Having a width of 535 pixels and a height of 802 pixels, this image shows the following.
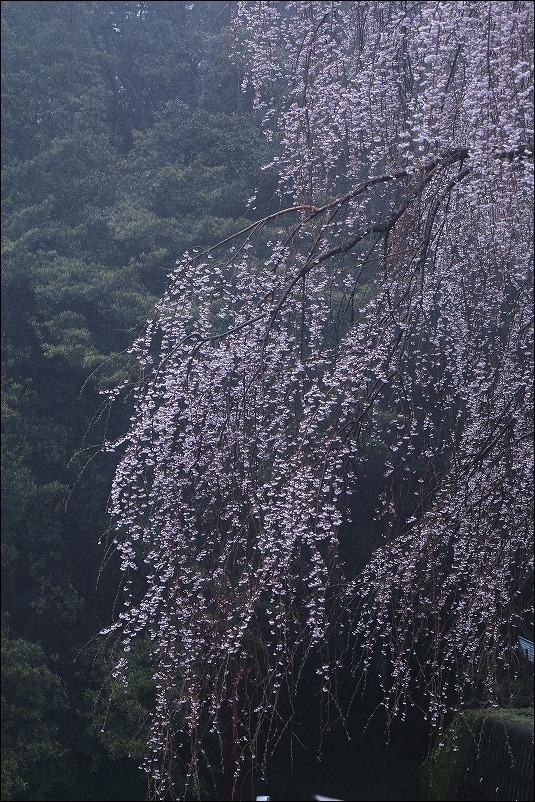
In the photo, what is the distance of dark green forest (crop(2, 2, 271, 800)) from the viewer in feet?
11.0

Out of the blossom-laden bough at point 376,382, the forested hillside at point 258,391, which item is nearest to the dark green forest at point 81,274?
the forested hillside at point 258,391

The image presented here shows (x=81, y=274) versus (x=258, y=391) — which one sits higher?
(x=81, y=274)

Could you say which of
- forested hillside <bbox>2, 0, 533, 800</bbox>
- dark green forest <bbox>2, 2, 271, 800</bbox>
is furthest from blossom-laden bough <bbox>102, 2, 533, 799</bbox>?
dark green forest <bbox>2, 2, 271, 800</bbox>

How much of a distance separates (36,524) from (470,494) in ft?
7.45

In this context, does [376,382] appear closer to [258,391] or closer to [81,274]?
[258,391]

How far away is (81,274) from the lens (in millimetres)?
4047

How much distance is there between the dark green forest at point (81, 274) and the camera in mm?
3338

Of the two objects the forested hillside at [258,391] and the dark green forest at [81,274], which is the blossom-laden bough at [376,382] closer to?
the forested hillside at [258,391]

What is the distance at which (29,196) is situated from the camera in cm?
425

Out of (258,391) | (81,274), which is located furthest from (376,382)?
(81,274)

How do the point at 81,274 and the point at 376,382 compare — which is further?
the point at 81,274

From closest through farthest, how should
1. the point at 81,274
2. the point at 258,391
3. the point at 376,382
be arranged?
1. the point at 376,382
2. the point at 258,391
3. the point at 81,274

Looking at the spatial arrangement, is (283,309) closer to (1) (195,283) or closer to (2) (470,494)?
(1) (195,283)

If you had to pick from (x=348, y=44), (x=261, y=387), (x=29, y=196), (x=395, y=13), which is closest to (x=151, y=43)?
(x=29, y=196)
